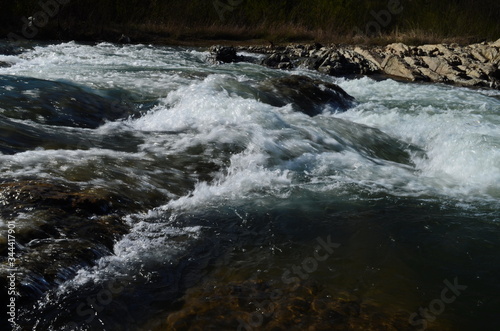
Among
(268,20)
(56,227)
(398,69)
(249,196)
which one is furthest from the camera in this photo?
(268,20)

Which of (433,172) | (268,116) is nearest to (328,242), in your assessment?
(433,172)

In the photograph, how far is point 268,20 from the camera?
2325 centimetres

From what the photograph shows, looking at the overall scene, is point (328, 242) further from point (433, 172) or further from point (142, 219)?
point (433, 172)

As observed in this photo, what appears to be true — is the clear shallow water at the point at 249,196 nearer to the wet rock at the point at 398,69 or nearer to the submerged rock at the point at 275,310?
the submerged rock at the point at 275,310

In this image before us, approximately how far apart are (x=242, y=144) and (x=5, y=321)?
377cm

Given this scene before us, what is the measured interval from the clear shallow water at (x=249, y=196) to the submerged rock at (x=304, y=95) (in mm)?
378

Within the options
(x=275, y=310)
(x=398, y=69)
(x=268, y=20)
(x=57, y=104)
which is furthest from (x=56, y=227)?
(x=268, y=20)

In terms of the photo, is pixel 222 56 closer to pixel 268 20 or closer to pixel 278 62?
pixel 278 62

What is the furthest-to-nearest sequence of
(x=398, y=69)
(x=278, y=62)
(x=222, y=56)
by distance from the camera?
(x=278, y=62) < (x=222, y=56) < (x=398, y=69)

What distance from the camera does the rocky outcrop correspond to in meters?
14.2

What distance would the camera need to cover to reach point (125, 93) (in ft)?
28.9

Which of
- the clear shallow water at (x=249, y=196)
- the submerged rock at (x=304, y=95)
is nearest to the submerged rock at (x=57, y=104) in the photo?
the clear shallow water at (x=249, y=196)

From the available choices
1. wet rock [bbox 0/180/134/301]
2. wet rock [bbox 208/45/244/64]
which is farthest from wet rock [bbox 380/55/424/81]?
wet rock [bbox 0/180/134/301]

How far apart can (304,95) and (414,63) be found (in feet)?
24.0
